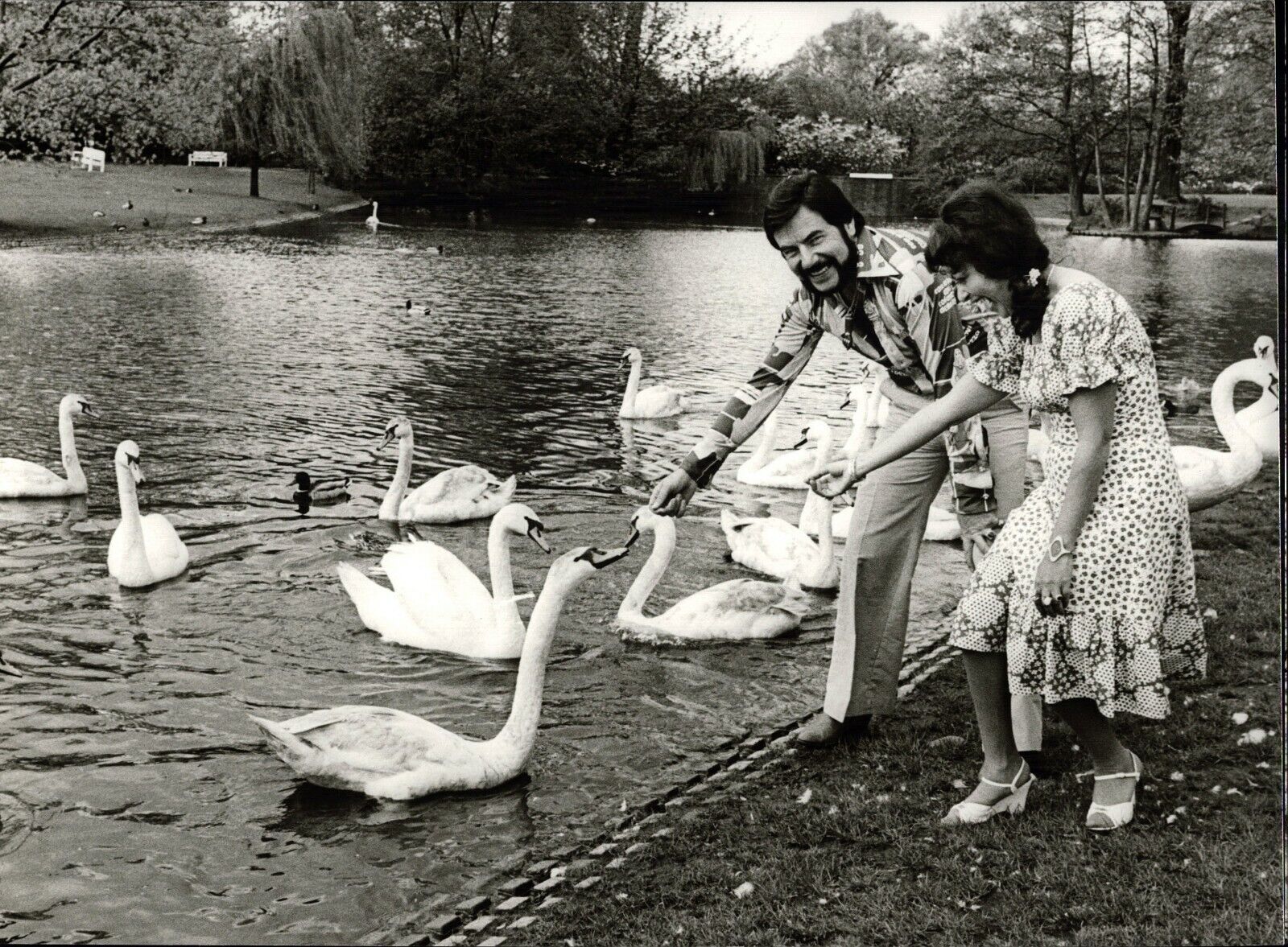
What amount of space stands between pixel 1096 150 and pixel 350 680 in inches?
1422

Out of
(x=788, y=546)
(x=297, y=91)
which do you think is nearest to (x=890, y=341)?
(x=788, y=546)

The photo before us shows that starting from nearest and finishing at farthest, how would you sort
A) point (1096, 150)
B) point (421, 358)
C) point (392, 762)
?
point (392, 762) < point (421, 358) < point (1096, 150)

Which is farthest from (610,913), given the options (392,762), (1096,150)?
(1096,150)

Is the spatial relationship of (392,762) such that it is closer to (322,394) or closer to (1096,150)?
(322,394)

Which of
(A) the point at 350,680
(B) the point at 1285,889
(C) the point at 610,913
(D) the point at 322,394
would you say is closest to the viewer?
(B) the point at 1285,889

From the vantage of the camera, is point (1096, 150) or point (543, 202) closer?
point (1096, 150)

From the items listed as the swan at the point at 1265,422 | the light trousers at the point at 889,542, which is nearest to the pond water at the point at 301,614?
the light trousers at the point at 889,542

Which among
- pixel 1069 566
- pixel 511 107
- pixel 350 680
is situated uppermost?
pixel 511 107

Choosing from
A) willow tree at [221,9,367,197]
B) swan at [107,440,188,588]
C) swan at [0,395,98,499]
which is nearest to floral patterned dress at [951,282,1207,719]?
swan at [107,440,188,588]

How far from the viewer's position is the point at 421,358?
57.2 feet

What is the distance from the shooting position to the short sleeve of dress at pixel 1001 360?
13.4ft

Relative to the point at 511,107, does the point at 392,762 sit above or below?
below

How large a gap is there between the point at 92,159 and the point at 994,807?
132ft

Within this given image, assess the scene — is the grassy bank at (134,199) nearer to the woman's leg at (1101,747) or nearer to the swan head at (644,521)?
the swan head at (644,521)
